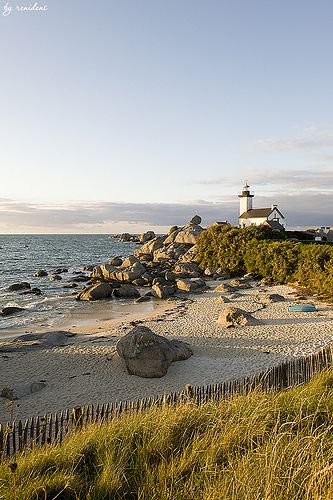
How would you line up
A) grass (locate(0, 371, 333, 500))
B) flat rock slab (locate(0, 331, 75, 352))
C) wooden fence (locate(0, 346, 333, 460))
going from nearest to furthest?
1. grass (locate(0, 371, 333, 500))
2. wooden fence (locate(0, 346, 333, 460))
3. flat rock slab (locate(0, 331, 75, 352))

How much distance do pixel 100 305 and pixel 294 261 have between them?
17858mm

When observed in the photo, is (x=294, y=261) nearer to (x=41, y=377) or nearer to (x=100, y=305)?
(x=100, y=305)

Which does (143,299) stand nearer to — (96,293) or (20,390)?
(96,293)

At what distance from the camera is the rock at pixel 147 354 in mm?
A: 14984

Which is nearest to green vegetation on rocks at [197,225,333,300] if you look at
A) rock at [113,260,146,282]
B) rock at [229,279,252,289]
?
rock at [229,279,252,289]

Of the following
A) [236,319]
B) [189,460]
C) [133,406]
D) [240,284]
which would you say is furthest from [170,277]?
[189,460]

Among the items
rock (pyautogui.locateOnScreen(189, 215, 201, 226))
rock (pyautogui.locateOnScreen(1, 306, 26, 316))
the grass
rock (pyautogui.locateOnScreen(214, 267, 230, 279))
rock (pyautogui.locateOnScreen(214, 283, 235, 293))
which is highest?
rock (pyautogui.locateOnScreen(189, 215, 201, 226))

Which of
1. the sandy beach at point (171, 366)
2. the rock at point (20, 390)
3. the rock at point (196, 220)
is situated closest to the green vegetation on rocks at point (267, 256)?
the sandy beach at point (171, 366)

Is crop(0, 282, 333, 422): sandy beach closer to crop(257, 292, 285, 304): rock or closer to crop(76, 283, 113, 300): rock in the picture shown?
crop(257, 292, 285, 304): rock

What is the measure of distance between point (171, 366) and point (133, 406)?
7568mm

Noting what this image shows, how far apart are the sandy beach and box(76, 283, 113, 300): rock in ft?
31.3

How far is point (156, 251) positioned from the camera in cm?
6656

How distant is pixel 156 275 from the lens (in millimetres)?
45188

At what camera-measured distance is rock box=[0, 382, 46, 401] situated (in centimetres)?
1321
